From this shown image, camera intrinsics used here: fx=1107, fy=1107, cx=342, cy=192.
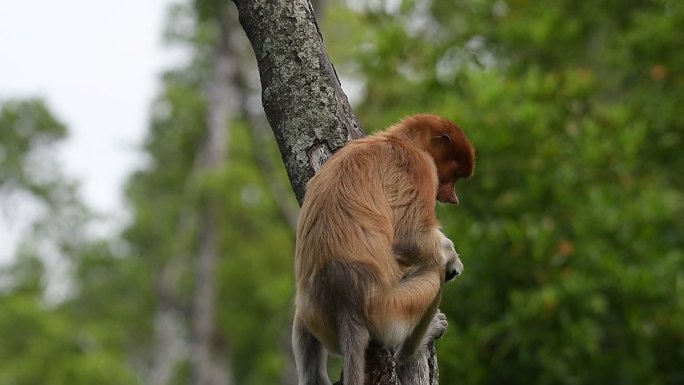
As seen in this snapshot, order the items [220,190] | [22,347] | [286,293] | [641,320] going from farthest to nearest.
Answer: [22,347] → [220,190] → [286,293] → [641,320]

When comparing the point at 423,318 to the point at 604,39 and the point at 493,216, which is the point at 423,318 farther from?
the point at 604,39

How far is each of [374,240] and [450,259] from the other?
0.43 metres

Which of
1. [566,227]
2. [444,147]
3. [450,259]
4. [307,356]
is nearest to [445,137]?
[444,147]

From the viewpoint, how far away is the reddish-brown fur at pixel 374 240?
388 centimetres

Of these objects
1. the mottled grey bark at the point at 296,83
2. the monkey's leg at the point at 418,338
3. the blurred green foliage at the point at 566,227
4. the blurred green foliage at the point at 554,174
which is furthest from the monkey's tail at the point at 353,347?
the blurred green foliage at the point at 566,227

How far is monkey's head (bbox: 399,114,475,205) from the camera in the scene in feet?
14.6

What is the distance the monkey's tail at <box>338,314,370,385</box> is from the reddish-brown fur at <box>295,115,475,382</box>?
33 mm

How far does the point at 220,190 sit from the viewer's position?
19.0 meters

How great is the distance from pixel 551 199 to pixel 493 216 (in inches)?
20.1

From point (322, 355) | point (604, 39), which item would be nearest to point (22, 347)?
point (604, 39)

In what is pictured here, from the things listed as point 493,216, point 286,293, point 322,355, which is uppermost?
point 322,355

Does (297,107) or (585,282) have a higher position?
(297,107)

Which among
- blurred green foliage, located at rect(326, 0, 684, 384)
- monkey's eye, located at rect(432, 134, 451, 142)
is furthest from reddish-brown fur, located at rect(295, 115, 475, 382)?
blurred green foliage, located at rect(326, 0, 684, 384)

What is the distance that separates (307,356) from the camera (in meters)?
4.24
